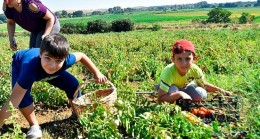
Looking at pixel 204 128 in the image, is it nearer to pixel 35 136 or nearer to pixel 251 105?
pixel 251 105

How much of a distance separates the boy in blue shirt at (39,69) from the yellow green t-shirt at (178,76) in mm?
630

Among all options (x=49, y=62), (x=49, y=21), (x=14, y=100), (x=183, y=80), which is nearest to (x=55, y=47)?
(x=49, y=62)

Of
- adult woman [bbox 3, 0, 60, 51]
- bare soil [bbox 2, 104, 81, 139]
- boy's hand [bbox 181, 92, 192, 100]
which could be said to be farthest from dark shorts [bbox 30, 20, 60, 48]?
boy's hand [bbox 181, 92, 192, 100]

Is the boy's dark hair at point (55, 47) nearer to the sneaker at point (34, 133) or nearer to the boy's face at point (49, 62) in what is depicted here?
the boy's face at point (49, 62)

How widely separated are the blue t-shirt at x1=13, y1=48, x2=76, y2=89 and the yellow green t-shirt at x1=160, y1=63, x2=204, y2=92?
3.08ft

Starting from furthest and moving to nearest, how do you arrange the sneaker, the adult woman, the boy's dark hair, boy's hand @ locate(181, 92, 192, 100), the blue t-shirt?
the adult woman
boy's hand @ locate(181, 92, 192, 100)
the sneaker
the blue t-shirt
the boy's dark hair

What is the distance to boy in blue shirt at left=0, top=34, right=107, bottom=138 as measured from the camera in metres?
2.81

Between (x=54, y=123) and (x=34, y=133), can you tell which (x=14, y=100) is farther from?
(x=54, y=123)

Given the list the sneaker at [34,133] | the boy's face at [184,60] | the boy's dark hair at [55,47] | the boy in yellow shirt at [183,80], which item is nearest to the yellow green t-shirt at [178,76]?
the boy in yellow shirt at [183,80]

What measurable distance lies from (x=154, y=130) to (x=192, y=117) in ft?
1.37

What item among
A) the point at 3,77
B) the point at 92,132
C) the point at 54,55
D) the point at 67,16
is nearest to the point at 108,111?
the point at 92,132

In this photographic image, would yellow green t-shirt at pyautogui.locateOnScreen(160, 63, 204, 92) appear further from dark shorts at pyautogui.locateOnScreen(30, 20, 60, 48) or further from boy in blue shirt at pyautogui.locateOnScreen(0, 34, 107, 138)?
dark shorts at pyautogui.locateOnScreen(30, 20, 60, 48)

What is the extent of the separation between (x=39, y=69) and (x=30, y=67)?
4.0 inches

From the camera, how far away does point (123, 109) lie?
9.45 ft
